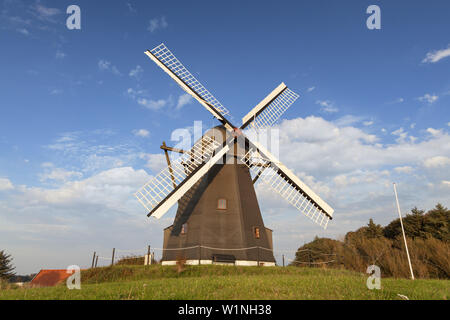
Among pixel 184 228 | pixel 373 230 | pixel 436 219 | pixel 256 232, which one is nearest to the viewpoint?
pixel 184 228

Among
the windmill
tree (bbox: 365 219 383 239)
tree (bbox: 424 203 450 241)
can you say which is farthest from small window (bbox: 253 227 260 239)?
tree (bbox: 365 219 383 239)

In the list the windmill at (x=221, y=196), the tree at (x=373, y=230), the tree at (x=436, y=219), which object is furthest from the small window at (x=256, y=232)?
the tree at (x=373, y=230)

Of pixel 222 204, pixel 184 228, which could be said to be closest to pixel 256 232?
pixel 222 204

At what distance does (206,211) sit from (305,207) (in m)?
5.28

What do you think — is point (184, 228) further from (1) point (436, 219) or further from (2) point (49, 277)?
(1) point (436, 219)

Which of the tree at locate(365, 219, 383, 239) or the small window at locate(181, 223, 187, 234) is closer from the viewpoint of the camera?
the small window at locate(181, 223, 187, 234)

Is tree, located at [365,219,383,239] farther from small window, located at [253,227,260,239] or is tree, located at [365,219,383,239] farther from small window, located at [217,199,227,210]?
small window, located at [217,199,227,210]

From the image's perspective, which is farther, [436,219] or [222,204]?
[436,219]

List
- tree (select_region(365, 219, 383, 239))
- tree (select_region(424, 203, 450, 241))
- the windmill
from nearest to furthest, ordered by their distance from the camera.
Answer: the windmill < tree (select_region(424, 203, 450, 241)) < tree (select_region(365, 219, 383, 239))

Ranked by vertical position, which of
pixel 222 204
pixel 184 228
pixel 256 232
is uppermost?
pixel 222 204

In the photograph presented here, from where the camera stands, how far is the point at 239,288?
6.39 m

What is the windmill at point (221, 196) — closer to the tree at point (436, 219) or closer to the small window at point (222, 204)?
the small window at point (222, 204)

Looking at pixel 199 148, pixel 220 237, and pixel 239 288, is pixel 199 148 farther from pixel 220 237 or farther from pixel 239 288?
pixel 239 288
